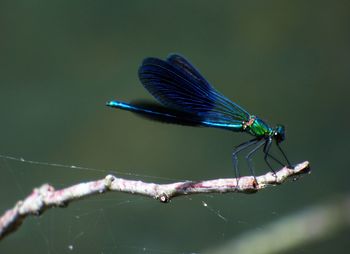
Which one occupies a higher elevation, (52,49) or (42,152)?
(52,49)

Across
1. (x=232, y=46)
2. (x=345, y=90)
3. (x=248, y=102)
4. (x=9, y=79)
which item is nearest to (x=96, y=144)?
(x=9, y=79)

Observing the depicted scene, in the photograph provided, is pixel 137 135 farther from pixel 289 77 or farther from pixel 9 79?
pixel 289 77

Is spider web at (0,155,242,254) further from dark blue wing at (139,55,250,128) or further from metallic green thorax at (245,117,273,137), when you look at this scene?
metallic green thorax at (245,117,273,137)

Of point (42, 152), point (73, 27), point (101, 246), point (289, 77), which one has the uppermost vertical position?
point (73, 27)

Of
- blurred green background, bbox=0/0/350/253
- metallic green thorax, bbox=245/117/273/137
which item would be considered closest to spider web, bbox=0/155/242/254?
blurred green background, bbox=0/0/350/253

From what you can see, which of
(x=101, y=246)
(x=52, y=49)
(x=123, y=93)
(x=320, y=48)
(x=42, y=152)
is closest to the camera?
(x=101, y=246)

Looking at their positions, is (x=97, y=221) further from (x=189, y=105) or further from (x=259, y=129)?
(x=259, y=129)

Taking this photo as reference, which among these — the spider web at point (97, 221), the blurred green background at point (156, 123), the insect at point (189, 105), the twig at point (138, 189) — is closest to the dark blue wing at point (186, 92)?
the insect at point (189, 105)
